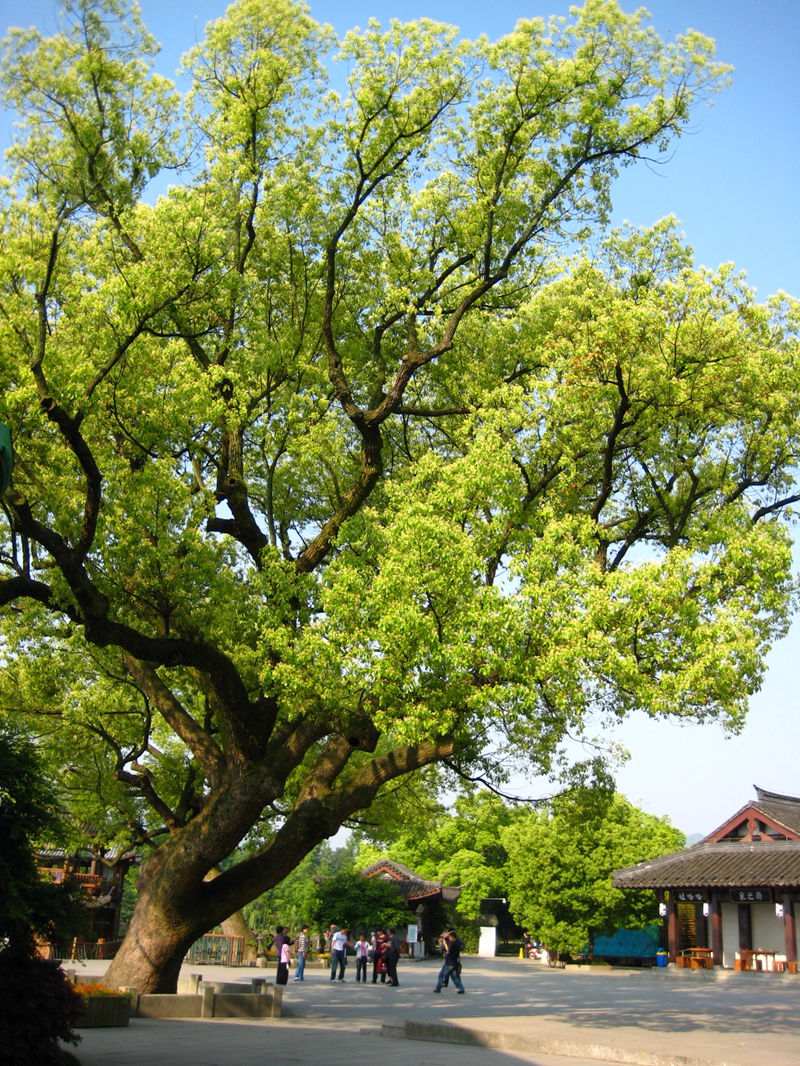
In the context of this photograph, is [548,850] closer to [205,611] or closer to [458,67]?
[205,611]

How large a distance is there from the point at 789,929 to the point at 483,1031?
23195mm

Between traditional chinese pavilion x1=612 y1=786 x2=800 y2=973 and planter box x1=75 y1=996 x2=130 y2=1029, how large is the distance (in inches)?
945

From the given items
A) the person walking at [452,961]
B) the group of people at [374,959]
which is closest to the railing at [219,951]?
the group of people at [374,959]

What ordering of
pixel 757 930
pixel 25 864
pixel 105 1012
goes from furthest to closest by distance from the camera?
pixel 757 930 → pixel 105 1012 → pixel 25 864

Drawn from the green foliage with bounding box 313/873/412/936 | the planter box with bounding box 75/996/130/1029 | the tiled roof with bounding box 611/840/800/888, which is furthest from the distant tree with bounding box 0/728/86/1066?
the green foliage with bounding box 313/873/412/936

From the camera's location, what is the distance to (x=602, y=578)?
40.5 feet

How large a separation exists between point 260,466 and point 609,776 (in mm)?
8321

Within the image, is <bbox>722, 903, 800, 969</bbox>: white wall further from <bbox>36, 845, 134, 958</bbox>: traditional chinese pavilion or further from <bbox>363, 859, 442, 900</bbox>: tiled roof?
<bbox>36, 845, 134, 958</bbox>: traditional chinese pavilion

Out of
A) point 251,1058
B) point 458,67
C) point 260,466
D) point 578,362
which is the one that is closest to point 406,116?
point 458,67

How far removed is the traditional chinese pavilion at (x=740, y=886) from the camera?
32.4 m

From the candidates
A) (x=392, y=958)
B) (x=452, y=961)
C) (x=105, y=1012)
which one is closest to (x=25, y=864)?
(x=105, y=1012)

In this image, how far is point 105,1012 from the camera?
14000mm

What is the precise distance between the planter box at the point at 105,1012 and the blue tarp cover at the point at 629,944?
109 ft

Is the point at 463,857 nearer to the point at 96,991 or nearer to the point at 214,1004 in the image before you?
the point at 214,1004
